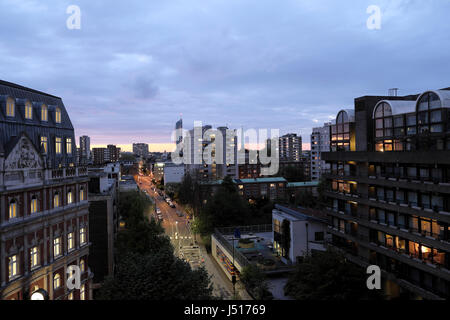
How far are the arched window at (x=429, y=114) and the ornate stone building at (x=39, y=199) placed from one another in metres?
33.1

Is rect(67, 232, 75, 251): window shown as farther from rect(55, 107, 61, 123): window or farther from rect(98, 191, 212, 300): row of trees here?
rect(55, 107, 61, 123): window

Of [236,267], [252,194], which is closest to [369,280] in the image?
[236,267]

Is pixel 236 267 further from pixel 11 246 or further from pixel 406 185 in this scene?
pixel 11 246

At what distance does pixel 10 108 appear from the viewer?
2084 centimetres

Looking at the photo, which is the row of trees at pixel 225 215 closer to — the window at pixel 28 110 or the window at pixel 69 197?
the window at pixel 69 197

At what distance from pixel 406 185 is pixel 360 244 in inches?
355

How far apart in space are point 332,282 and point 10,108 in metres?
27.0

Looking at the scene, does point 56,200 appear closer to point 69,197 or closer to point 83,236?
point 69,197

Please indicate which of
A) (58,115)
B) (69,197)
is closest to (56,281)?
(69,197)

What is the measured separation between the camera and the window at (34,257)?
20109 mm

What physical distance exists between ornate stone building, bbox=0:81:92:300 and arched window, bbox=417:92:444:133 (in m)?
33.1
